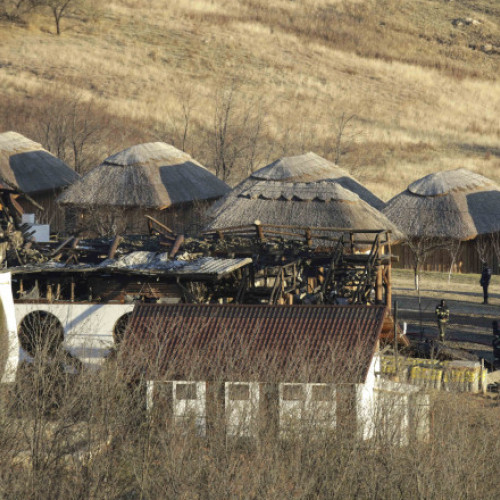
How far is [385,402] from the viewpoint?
17.9m

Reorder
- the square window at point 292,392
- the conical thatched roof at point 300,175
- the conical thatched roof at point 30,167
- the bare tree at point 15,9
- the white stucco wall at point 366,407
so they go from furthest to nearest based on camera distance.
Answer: the bare tree at point 15,9
the conical thatched roof at point 30,167
the conical thatched roof at point 300,175
the square window at point 292,392
the white stucco wall at point 366,407

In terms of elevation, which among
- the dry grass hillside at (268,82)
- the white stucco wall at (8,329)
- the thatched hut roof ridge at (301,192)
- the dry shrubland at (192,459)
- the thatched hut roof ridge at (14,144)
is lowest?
the dry shrubland at (192,459)

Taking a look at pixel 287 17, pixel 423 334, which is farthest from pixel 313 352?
pixel 287 17

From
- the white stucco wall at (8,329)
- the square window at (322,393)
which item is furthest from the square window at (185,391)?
the white stucco wall at (8,329)

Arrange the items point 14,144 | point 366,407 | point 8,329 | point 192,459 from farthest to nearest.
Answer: point 14,144
point 8,329
point 366,407
point 192,459

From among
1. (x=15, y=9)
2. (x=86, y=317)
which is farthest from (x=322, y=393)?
(x=15, y=9)

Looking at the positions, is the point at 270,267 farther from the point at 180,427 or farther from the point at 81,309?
the point at 180,427

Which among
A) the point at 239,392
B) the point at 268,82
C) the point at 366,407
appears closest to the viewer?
the point at 366,407

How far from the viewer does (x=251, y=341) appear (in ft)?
62.8

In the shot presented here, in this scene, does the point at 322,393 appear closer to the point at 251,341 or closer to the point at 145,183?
the point at 251,341

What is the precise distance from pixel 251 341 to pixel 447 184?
22550 millimetres

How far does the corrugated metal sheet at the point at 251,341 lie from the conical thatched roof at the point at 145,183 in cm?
2150

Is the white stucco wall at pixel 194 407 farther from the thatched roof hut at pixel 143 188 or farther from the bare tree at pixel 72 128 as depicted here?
the bare tree at pixel 72 128

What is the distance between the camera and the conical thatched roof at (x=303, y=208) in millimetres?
34125
